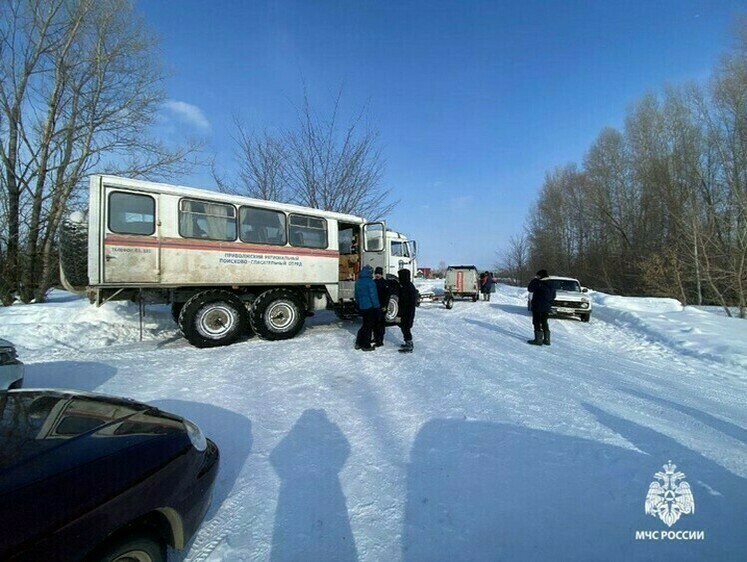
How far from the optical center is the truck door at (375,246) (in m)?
10.2

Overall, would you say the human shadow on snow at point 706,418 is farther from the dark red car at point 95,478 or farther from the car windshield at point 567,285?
the car windshield at point 567,285

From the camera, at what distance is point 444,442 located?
3.31 metres

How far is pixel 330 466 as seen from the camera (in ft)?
9.63

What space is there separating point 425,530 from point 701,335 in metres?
10.2

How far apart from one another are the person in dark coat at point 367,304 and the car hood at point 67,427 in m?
4.79

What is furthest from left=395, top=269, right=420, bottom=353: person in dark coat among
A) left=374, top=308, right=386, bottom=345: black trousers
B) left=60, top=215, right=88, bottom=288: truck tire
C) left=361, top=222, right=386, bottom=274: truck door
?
left=60, top=215, right=88, bottom=288: truck tire

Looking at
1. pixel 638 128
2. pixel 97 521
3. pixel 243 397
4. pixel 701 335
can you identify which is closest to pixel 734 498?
pixel 97 521

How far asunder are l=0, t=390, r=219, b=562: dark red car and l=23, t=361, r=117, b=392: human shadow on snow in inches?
133

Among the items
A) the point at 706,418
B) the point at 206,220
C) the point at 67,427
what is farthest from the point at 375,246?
the point at 67,427

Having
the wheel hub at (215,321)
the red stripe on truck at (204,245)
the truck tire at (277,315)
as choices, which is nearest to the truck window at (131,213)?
the red stripe on truck at (204,245)

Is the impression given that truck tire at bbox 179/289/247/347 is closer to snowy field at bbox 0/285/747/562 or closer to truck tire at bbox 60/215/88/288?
snowy field at bbox 0/285/747/562

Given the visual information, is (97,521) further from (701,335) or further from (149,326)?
(701,335)

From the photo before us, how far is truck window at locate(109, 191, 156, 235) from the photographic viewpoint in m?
6.28

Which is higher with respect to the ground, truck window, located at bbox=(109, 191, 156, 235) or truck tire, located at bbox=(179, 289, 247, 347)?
truck window, located at bbox=(109, 191, 156, 235)
